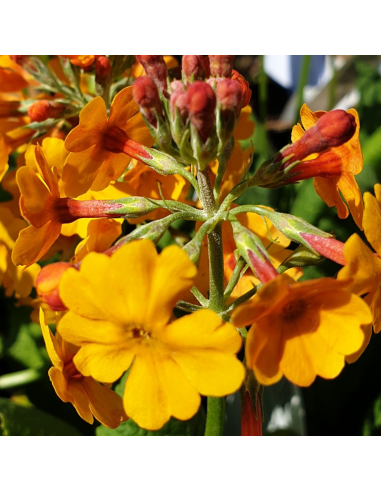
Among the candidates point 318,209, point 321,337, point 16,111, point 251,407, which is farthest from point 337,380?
point 16,111

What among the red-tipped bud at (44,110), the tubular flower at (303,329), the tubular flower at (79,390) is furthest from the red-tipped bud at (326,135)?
the red-tipped bud at (44,110)

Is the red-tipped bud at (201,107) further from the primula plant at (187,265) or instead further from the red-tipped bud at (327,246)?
the red-tipped bud at (327,246)

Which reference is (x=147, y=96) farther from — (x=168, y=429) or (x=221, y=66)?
(x=168, y=429)

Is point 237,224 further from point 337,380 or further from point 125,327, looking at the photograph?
point 337,380

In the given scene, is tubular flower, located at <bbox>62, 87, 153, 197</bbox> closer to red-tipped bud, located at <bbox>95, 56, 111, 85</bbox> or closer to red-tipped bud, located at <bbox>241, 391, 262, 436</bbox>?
red-tipped bud, located at <bbox>95, 56, 111, 85</bbox>

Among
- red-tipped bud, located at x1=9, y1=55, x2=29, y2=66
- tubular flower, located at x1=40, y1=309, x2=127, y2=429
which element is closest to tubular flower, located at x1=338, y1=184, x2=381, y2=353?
tubular flower, located at x1=40, y1=309, x2=127, y2=429

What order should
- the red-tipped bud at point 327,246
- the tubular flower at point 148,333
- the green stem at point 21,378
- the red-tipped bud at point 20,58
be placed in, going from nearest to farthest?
the tubular flower at point 148,333, the red-tipped bud at point 327,246, the red-tipped bud at point 20,58, the green stem at point 21,378
